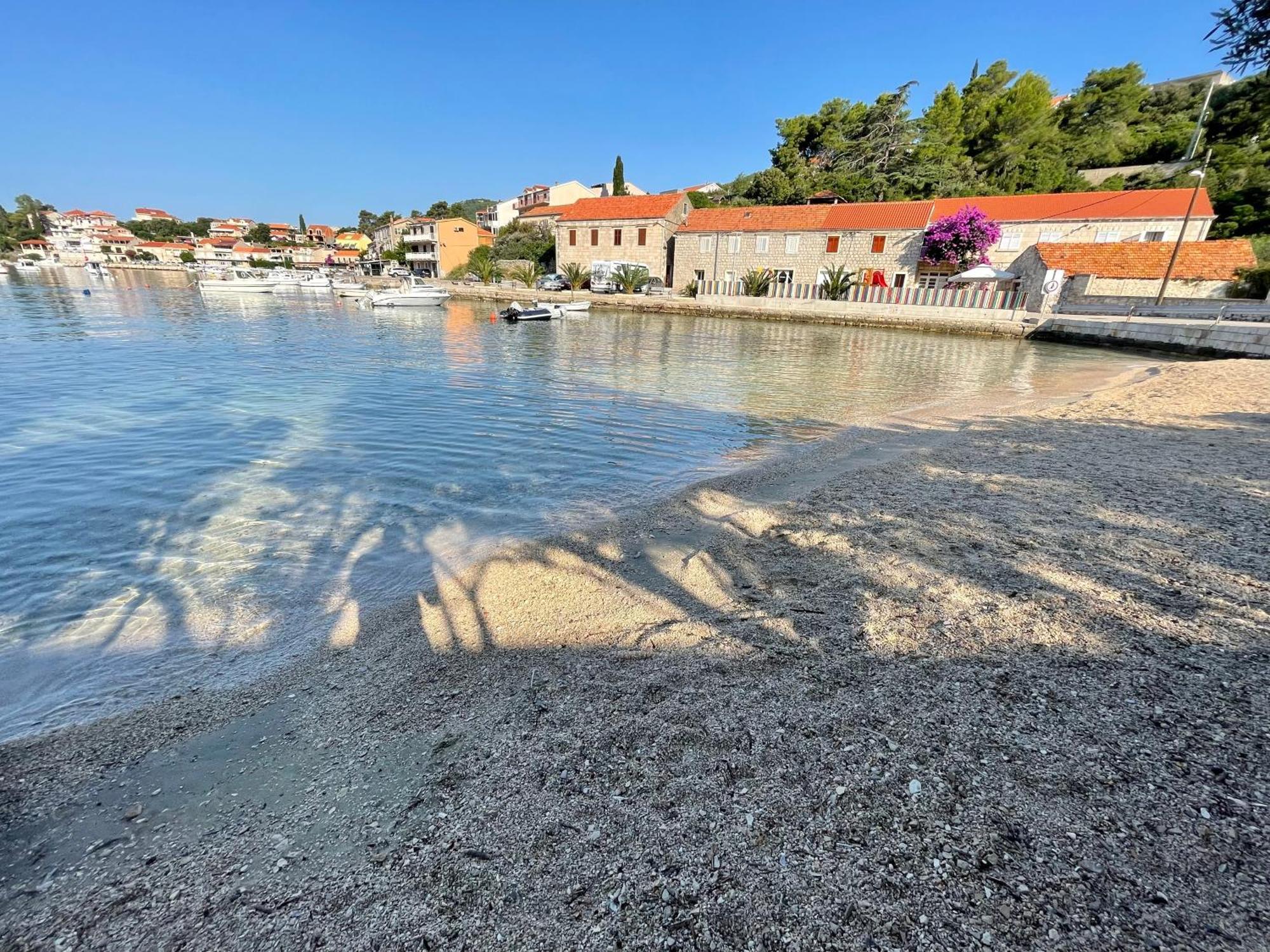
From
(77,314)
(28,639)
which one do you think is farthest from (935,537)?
(77,314)

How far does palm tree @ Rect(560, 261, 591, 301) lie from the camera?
159ft

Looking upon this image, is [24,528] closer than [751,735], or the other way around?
[751,735]

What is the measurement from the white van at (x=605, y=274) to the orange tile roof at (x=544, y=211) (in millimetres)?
21680

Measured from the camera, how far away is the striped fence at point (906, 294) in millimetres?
32344

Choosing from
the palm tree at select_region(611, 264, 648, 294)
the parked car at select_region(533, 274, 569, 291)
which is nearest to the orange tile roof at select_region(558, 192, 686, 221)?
the palm tree at select_region(611, 264, 648, 294)

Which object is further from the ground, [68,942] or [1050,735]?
[1050,735]

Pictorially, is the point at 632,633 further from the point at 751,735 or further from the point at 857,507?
the point at 857,507

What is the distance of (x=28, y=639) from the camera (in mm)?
4301

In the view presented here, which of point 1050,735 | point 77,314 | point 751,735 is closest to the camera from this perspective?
point 1050,735

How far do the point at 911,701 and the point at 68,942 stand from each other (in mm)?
3639

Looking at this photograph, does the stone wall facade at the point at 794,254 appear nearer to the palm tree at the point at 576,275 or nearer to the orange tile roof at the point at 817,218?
the orange tile roof at the point at 817,218

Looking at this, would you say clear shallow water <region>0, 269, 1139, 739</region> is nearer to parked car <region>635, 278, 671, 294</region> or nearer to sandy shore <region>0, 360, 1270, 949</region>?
sandy shore <region>0, 360, 1270, 949</region>

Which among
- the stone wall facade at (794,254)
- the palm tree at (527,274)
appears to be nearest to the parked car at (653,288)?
the stone wall facade at (794,254)

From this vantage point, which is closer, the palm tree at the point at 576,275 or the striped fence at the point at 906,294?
the striped fence at the point at 906,294
